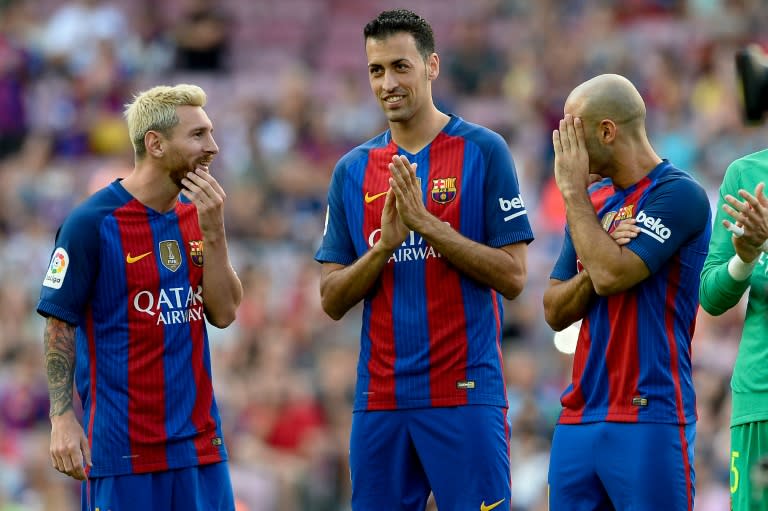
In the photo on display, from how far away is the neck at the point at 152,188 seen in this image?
7.51 m

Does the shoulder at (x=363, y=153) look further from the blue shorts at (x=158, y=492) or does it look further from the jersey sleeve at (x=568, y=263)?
the blue shorts at (x=158, y=492)

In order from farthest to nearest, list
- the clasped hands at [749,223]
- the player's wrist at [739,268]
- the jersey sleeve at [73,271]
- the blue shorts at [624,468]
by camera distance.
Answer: the jersey sleeve at [73,271]
the blue shorts at [624,468]
the player's wrist at [739,268]
the clasped hands at [749,223]

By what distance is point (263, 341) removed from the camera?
14.4 m

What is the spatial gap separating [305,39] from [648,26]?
5.26m

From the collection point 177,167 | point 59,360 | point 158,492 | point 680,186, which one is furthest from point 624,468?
point 59,360

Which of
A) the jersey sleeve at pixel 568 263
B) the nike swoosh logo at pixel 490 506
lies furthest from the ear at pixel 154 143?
the nike swoosh logo at pixel 490 506

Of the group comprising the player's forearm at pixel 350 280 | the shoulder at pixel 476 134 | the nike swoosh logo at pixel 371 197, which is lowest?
the player's forearm at pixel 350 280

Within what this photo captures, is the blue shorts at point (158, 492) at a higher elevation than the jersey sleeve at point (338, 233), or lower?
lower

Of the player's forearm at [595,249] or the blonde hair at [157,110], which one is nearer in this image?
the player's forearm at [595,249]

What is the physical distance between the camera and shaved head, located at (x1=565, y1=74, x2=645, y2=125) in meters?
6.98

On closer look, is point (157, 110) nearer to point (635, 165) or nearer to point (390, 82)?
point (390, 82)

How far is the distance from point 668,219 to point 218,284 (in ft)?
7.24

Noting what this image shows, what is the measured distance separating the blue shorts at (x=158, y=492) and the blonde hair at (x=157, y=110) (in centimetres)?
160

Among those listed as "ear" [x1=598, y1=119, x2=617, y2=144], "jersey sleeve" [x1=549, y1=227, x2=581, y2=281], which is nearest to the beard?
"jersey sleeve" [x1=549, y1=227, x2=581, y2=281]
